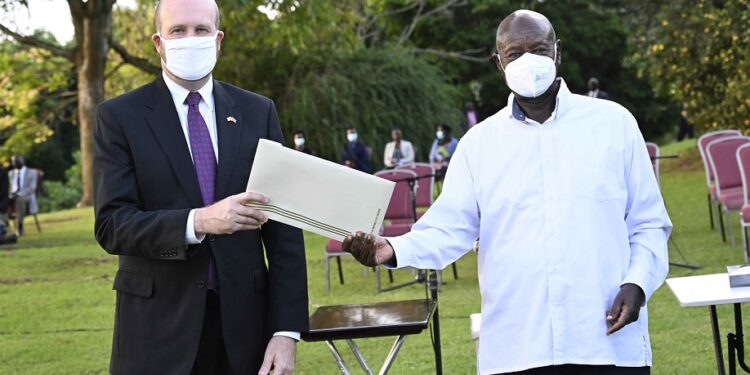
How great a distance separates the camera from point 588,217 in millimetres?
3641

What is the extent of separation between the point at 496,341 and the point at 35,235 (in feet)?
81.1

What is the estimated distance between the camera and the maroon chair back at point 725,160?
13.6m

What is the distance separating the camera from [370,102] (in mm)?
35750

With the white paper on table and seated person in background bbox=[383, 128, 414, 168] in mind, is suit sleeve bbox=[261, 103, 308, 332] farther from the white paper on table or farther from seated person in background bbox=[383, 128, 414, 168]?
seated person in background bbox=[383, 128, 414, 168]

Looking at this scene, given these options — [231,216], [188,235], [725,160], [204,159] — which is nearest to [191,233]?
[188,235]

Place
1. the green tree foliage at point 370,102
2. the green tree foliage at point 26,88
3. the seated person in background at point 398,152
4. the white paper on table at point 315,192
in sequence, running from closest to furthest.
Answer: the white paper on table at point 315,192, the seated person in background at point 398,152, the green tree foliage at point 370,102, the green tree foliage at point 26,88

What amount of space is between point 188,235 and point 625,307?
1268mm

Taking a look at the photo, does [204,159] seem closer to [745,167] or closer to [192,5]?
[192,5]

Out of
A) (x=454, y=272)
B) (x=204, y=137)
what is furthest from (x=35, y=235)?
(x=204, y=137)

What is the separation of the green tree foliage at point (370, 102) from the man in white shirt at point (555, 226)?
3056 centimetres

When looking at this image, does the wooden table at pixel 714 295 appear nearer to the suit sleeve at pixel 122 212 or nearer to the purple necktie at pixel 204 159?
the purple necktie at pixel 204 159

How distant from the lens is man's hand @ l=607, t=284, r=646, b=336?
11.7 ft

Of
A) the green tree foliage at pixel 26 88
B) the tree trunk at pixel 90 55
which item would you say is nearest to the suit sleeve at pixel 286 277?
the tree trunk at pixel 90 55

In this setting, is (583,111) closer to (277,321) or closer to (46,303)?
(277,321)
